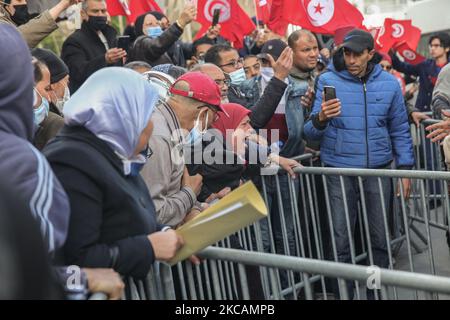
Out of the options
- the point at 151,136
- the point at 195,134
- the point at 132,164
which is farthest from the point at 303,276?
the point at 195,134

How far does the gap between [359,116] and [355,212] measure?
81cm

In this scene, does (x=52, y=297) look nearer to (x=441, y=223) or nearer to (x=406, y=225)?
(x=406, y=225)

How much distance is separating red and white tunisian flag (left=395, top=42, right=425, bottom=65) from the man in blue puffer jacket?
18.7 ft

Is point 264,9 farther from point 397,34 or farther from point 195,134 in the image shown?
point 195,134

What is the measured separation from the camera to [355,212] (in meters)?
6.50

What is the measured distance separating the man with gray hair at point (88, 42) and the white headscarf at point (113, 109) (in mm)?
4518

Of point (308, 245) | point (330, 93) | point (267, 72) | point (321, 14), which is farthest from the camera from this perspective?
point (321, 14)

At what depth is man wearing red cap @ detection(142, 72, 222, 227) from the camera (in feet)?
13.9

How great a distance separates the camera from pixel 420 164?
359 inches

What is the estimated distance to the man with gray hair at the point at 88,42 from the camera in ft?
→ 25.2

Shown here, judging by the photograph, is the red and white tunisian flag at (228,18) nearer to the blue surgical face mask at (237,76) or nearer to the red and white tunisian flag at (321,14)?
the red and white tunisian flag at (321,14)

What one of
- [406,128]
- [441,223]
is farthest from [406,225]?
[441,223]

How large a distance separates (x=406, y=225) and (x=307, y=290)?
2448mm

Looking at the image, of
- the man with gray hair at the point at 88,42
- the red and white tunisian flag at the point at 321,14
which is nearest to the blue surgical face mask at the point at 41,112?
the man with gray hair at the point at 88,42
